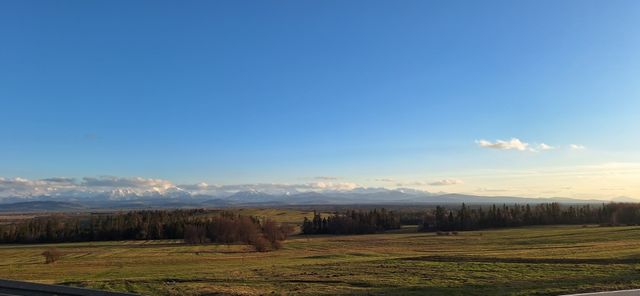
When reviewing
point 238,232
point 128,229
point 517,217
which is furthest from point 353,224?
point 128,229

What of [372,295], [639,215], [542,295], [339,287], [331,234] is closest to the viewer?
[542,295]

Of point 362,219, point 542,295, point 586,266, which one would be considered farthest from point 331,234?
point 542,295

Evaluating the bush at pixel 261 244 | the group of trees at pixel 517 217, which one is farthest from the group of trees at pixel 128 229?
the group of trees at pixel 517 217

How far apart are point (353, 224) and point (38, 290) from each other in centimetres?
13623

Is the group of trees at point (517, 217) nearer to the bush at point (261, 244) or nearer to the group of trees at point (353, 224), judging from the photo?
the group of trees at point (353, 224)

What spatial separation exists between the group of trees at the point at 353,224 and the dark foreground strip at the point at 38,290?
132974 millimetres

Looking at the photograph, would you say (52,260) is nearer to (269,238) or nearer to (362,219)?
(269,238)

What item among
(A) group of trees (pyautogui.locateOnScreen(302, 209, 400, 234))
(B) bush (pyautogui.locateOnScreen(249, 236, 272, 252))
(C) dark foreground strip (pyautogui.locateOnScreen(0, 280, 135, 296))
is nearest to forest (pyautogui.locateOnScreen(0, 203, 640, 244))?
(A) group of trees (pyautogui.locateOnScreen(302, 209, 400, 234))

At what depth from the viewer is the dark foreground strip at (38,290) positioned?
16205 mm

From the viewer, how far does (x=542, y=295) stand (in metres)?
17.2

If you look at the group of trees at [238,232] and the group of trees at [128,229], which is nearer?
the group of trees at [238,232]

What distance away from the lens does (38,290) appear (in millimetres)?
17031

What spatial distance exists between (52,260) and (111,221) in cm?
7056

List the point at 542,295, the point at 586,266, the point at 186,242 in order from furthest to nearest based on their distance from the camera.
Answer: the point at 186,242, the point at 586,266, the point at 542,295
